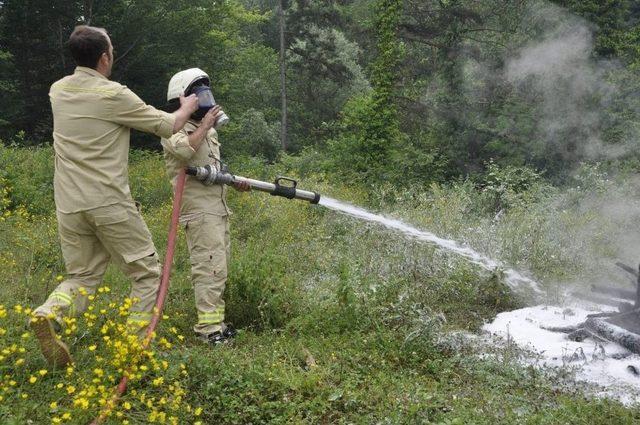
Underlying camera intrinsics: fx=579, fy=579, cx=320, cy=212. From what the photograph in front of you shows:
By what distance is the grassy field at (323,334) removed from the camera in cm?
343

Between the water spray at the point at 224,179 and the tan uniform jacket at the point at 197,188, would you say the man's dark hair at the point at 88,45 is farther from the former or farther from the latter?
the water spray at the point at 224,179

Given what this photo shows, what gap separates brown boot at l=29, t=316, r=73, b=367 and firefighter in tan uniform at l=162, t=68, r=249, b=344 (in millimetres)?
1222

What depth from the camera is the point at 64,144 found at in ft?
12.1

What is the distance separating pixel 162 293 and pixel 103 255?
48 centimetres

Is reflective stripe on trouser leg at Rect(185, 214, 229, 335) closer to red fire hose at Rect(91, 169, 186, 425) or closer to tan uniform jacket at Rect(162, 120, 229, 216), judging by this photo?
tan uniform jacket at Rect(162, 120, 229, 216)

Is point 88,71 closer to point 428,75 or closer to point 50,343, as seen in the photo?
point 50,343

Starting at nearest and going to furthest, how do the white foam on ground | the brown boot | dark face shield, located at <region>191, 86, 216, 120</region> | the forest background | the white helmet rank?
the brown boot → the white foam on ground → dark face shield, located at <region>191, 86, 216, 120</region> → the white helmet → the forest background

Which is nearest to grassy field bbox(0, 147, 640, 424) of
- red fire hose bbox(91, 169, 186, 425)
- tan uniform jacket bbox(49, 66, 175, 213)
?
red fire hose bbox(91, 169, 186, 425)

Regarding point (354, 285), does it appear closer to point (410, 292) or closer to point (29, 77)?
point (410, 292)

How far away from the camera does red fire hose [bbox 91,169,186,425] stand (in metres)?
3.09

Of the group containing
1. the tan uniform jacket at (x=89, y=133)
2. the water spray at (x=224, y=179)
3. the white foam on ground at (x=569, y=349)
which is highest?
the tan uniform jacket at (x=89, y=133)

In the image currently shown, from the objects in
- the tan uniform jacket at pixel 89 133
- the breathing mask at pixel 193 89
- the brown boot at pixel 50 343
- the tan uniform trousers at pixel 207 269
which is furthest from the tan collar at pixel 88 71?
the brown boot at pixel 50 343

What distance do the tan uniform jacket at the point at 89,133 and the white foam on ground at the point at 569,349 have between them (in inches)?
129

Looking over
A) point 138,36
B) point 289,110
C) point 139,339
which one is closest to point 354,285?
point 139,339
